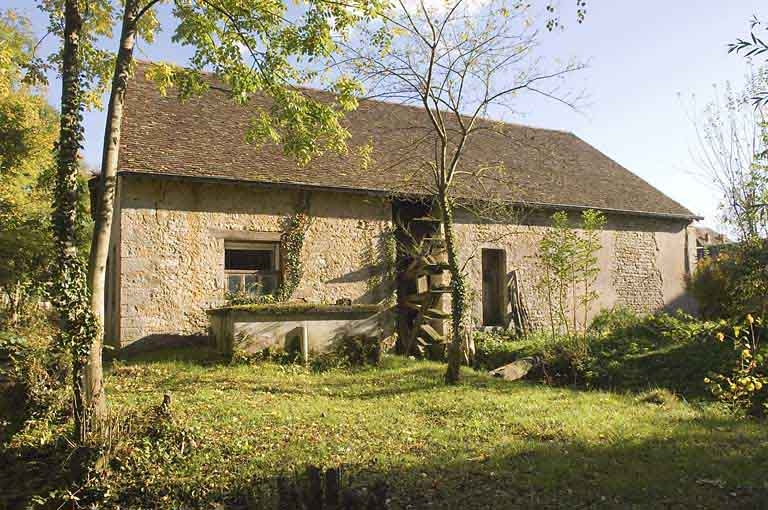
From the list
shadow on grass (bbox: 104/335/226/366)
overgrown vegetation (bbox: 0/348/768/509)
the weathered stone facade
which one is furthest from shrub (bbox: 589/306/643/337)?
shadow on grass (bbox: 104/335/226/366)

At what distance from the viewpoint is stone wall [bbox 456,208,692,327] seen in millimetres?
14766

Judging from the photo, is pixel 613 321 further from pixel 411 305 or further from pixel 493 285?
pixel 411 305

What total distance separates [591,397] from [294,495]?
5.86 m

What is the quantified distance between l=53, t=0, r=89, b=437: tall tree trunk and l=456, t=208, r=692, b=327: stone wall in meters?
9.59

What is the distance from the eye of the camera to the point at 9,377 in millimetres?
7633

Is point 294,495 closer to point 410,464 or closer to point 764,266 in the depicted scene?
point 410,464

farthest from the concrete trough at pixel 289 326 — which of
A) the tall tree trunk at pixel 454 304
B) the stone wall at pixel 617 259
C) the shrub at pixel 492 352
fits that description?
the stone wall at pixel 617 259

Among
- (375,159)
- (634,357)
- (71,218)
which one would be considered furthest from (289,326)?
(634,357)

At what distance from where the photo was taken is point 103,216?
627 centimetres

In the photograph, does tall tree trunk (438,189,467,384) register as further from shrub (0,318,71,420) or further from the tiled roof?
shrub (0,318,71,420)

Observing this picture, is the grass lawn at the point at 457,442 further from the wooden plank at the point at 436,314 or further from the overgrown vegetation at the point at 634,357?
the wooden plank at the point at 436,314

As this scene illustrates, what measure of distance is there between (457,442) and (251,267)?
7098mm

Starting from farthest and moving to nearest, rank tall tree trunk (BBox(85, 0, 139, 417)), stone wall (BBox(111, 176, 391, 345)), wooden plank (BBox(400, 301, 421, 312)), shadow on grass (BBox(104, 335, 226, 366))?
wooden plank (BBox(400, 301, 421, 312)) → stone wall (BBox(111, 176, 391, 345)) → shadow on grass (BBox(104, 335, 226, 366)) → tall tree trunk (BBox(85, 0, 139, 417))

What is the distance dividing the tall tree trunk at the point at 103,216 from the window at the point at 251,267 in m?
5.78
